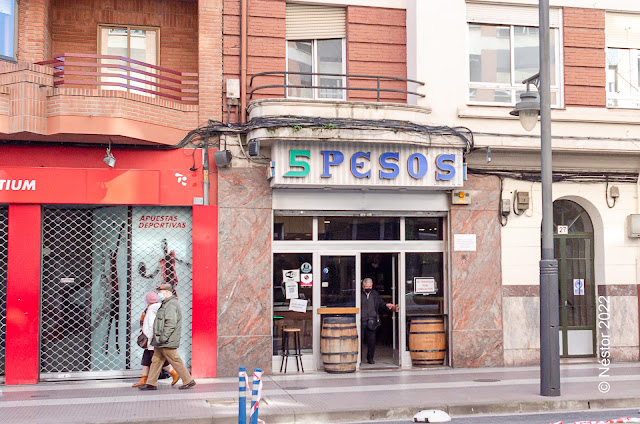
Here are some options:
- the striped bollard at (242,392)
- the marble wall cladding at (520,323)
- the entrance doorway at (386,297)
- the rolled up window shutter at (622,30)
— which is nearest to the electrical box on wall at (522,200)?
the marble wall cladding at (520,323)

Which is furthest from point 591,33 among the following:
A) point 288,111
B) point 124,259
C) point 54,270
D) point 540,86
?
point 54,270

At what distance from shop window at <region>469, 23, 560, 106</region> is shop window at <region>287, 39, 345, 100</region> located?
251 centimetres

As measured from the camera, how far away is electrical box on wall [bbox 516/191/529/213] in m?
14.2

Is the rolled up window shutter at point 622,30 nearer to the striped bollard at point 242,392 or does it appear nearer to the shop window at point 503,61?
the shop window at point 503,61

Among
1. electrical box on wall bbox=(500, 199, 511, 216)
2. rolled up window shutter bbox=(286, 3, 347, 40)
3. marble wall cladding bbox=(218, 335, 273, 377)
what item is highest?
rolled up window shutter bbox=(286, 3, 347, 40)

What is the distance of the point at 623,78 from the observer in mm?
15031

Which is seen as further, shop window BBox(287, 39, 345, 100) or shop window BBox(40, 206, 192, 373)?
shop window BBox(287, 39, 345, 100)

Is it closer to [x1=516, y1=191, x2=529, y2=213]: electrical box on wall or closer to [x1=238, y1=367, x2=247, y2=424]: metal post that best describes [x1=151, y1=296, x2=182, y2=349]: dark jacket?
[x1=238, y1=367, x2=247, y2=424]: metal post

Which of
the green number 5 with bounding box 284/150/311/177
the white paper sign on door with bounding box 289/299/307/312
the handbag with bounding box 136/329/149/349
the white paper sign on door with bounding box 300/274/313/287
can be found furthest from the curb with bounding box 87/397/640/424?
the green number 5 with bounding box 284/150/311/177

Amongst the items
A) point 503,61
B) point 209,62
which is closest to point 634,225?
point 503,61

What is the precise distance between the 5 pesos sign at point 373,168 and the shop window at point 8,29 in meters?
4.83

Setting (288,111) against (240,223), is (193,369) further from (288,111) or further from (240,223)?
(288,111)

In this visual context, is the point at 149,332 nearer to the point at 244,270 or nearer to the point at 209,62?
the point at 244,270

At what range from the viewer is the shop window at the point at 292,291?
13.6 meters
